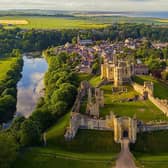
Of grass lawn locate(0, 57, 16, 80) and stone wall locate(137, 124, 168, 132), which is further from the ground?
stone wall locate(137, 124, 168, 132)

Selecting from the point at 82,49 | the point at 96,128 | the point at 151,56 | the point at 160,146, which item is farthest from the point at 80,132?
the point at 82,49

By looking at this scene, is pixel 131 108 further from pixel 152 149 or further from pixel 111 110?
pixel 152 149

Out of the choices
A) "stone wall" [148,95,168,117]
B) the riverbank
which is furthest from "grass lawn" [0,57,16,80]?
"stone wall" [148,95,168,117]

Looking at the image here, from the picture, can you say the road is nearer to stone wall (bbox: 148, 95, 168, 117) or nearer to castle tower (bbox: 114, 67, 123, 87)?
stone wall (bbox: 148, 95, 168, 117)

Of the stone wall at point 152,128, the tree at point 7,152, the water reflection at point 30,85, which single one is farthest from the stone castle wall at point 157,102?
the tree at point 7,152

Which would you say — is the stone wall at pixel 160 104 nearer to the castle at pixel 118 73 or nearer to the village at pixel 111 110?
the village at pixel 111 110
